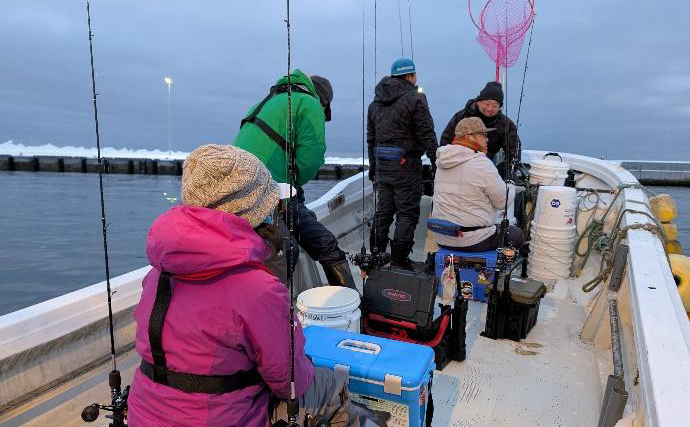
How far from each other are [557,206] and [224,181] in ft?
12.8

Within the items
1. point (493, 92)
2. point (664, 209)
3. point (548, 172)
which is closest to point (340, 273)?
point (493, 92)

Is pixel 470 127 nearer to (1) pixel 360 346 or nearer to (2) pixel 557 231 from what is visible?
(2) pixel 557 231

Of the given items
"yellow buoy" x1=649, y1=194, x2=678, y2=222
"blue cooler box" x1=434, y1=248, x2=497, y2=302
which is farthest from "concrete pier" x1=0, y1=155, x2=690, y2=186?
"blue cooler box" x1=434, y1=248, x2=497, y2=302

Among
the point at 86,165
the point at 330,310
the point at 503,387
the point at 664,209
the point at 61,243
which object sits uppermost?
the point at 86,165

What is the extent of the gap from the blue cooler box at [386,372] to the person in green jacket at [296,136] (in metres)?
1.30

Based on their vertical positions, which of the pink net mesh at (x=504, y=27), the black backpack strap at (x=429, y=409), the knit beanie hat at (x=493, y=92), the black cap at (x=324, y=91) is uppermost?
the pink net mesh at (x=504, y=27)

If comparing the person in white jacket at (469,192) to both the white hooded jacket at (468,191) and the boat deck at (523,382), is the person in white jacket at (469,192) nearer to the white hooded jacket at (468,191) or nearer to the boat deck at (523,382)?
the white hooded jacket at (468,191)

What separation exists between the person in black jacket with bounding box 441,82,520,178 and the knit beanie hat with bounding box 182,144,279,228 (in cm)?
369

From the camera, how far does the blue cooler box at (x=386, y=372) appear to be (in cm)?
190

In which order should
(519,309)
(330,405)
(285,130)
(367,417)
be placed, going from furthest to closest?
(519,309) → (285,130) → (367,417) → (330,405)

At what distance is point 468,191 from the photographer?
12.4 ft

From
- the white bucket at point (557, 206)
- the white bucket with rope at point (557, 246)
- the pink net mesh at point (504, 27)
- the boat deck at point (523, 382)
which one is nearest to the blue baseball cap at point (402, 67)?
the pink net mesh at point (504, 27)

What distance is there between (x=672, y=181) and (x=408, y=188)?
23.3m

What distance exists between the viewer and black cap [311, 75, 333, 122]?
3482mm
